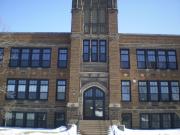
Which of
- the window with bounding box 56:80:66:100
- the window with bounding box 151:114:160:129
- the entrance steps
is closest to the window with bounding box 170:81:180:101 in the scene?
the window with bounding box 151:114:160:129

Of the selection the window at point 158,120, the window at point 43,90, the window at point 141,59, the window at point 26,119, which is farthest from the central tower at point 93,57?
the window at point 158,120

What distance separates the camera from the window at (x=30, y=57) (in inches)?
1264

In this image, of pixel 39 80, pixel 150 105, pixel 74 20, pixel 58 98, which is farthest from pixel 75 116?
pixel 74 20

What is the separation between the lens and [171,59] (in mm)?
32688

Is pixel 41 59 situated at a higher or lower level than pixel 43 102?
higher

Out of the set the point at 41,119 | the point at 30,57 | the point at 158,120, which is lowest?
the point at 158,120

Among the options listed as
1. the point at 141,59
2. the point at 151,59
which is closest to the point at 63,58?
the point at 141,59

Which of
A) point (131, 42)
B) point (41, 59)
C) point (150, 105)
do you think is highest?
point (131, 42)

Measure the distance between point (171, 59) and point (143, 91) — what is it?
5018mm

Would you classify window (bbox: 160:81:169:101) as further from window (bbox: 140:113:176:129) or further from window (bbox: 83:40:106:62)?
window (bbox: 83:40:106:62)

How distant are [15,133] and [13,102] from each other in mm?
7932

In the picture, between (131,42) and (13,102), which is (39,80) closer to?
(13,102)

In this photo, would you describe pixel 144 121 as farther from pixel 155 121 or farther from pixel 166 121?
pixel 166 121

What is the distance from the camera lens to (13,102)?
31.1m
